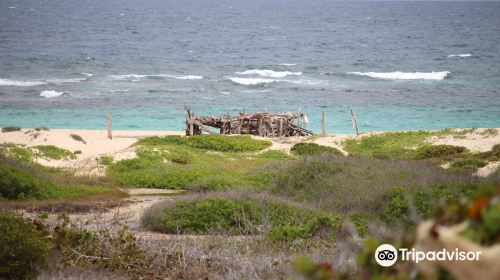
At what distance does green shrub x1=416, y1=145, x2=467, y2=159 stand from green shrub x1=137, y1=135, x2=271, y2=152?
8015 millimetres

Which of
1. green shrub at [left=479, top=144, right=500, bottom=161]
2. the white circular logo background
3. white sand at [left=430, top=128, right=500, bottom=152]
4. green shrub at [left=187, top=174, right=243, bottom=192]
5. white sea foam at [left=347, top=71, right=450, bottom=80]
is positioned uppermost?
the white circular logo background

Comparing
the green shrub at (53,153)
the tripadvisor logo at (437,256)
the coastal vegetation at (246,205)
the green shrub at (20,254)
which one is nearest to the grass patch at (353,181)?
the coastal vegetation at (246,205)

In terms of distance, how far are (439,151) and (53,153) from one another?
707 inches

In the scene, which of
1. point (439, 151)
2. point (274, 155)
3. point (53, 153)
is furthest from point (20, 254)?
point (439, 151)

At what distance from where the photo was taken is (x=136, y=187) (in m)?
24.1

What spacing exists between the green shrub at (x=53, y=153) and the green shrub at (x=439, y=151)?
1645 cm

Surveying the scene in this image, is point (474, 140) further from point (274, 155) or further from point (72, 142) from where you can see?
point (72, 142)

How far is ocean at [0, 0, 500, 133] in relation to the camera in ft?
185

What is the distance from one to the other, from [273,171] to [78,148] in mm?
15406

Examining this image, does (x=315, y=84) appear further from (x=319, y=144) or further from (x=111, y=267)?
(x=111, y=267)

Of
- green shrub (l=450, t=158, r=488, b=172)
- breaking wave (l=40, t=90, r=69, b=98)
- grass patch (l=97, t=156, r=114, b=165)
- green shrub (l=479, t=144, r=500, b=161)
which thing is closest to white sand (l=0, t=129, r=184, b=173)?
grass patch (l=97, t=156, r=114, b=165)

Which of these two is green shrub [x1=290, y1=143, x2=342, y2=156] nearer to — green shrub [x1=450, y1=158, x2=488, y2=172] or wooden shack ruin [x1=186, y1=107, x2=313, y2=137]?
green shrub [x1=450, y1=158, x2=488, y2=172]

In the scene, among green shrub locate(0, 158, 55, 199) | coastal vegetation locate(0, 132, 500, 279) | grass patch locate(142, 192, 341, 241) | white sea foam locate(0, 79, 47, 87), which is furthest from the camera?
white sea foam locate(0, 79, 47, 87)

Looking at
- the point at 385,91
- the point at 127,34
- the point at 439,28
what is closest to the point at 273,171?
the point at 385,91
